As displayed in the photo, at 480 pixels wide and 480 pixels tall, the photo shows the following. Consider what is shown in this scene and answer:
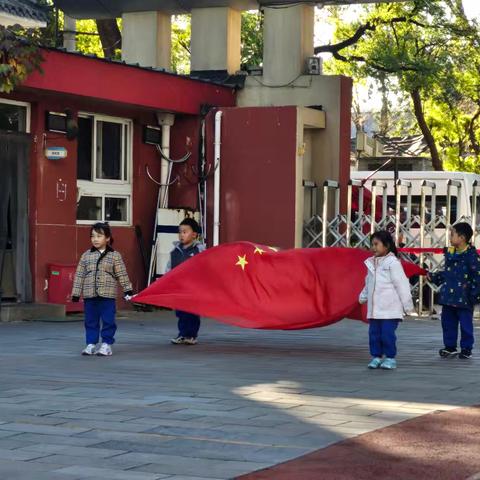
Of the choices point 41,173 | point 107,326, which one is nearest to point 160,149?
point 41,173

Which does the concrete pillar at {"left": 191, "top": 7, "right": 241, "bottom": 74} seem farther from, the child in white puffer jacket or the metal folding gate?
the child in white puffer jacket

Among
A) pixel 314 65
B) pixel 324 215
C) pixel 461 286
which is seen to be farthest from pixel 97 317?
pixel 314 65

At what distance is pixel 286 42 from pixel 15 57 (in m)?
8.15

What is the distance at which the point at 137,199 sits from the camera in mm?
22328

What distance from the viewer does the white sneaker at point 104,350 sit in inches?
566

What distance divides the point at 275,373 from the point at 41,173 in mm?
8334

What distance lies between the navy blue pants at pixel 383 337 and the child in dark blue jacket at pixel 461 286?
1.39 m

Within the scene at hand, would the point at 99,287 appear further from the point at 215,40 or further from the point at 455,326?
the point at 215,40

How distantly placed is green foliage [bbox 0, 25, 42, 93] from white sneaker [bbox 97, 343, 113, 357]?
451cm

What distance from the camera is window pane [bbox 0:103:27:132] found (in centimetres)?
1969

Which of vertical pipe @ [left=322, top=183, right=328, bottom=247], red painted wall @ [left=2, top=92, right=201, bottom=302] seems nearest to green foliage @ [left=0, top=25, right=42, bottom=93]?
red painted wall @ [left=2, top=92, right=201, bottom=302]

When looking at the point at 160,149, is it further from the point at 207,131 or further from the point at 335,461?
the point at 335,461

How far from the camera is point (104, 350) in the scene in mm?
14391

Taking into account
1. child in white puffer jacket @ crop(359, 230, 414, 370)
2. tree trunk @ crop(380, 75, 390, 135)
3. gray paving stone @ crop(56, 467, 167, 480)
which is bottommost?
gray paving stone @ crop(56, 467, 167, 480)
